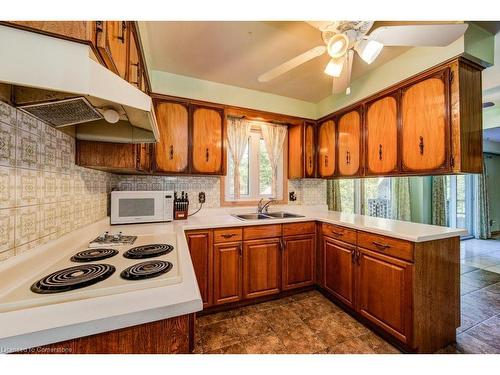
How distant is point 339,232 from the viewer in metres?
2.09

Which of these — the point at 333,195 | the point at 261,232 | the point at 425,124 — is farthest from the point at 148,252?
the point at 333,195

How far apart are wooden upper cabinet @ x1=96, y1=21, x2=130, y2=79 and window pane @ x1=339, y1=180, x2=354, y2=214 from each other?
3.31 meters

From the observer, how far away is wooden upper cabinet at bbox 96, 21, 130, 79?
71cm

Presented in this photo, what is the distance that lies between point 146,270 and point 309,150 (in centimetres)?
253

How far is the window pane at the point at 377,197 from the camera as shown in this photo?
3.95 m

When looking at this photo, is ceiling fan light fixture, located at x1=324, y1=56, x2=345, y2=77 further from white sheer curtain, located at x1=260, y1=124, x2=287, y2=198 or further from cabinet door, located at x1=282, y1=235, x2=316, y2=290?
cabinet door, located at x1=282, y1=235, x2=316, y2=290

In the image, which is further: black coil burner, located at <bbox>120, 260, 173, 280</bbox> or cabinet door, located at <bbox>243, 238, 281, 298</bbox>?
cabinet door, located at <bbox>243, 238, 281, 298</bbox>

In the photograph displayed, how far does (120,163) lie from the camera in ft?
5.24

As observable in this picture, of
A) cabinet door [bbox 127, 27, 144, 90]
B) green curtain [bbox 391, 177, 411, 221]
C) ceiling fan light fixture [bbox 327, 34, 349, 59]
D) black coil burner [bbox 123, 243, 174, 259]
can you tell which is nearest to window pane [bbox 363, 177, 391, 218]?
green curtain [bbox 391, 177, 411, 221]

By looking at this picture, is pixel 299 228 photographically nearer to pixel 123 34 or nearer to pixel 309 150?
pixel 309 150

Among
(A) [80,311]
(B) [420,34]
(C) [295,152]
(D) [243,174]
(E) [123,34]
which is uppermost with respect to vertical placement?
(B) [420,34]

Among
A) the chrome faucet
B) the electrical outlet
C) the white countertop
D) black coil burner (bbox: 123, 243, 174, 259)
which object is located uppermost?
the electrical outlet
